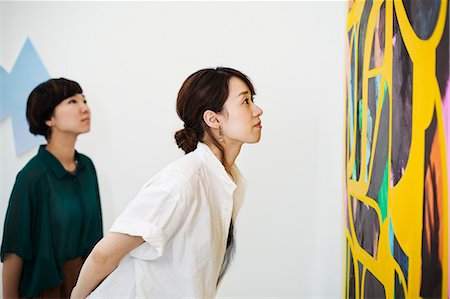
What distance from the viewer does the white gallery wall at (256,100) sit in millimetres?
2791

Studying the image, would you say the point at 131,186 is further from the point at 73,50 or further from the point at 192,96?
the point at 192,96

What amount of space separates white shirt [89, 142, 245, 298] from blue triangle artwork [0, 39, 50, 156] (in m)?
1.45

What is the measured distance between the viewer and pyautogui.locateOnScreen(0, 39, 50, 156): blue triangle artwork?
118 inches

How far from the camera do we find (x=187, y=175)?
1.75 metres

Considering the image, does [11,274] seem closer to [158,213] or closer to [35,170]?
[35,170]

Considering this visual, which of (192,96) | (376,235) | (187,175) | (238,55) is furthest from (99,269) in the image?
(238,55)

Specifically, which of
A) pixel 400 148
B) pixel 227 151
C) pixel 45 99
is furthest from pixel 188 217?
pixel 45 99

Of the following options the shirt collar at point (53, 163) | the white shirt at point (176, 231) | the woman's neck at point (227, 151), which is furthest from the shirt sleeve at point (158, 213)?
the shirt collar at point (53, 163)

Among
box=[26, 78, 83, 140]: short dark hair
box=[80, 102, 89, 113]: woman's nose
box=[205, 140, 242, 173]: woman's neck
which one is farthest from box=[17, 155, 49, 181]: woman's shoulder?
box=[205, 140, 242, 173]: woman's neck

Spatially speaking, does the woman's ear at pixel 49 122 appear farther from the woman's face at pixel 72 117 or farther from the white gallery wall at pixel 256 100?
the white gallery wall at pixel 256 100

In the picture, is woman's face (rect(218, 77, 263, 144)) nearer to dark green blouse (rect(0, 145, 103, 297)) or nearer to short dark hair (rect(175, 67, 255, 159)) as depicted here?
short dark hair (rect(175, 67, 255, 159))

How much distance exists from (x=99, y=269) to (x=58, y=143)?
3.67ft

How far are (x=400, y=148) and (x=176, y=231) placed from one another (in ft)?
2.31

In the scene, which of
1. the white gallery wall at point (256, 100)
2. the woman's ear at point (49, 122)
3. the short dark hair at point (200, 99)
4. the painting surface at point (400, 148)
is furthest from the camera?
the white gallery wall at point (256, 100)
